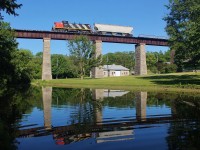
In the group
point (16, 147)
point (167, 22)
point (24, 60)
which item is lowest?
point (16, 147)

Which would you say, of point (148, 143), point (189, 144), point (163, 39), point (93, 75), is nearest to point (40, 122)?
point (148, 143)

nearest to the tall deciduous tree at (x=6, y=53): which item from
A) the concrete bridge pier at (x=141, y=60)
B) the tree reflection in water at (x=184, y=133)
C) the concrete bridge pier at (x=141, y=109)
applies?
the concrete bridge pier at (x=141, y=109)

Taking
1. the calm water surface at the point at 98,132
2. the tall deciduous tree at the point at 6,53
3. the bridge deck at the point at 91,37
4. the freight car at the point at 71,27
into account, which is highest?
the freight car at the point at 71,27

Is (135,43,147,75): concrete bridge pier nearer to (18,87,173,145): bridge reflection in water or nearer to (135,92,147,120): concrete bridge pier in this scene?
(135,92,147,120): concrete bridge pier

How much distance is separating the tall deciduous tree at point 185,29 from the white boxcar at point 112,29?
149 ft

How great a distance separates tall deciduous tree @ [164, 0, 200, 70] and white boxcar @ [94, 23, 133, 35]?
45346 millimetres

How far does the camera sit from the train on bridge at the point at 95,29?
3986 inches

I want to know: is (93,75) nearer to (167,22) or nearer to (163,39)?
(163,39)

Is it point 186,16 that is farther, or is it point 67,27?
point 67,27

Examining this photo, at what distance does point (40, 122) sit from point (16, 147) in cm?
658

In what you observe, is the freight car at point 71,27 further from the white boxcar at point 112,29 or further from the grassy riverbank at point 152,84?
the grassy riverbank at point 152,84

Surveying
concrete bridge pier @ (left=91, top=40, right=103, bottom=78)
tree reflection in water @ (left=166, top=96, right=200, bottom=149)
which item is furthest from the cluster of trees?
concrete bridge pier @ (left=91, top=40, right=103, bottom=78)

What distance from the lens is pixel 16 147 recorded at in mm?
13023

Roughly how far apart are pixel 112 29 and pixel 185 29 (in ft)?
182
